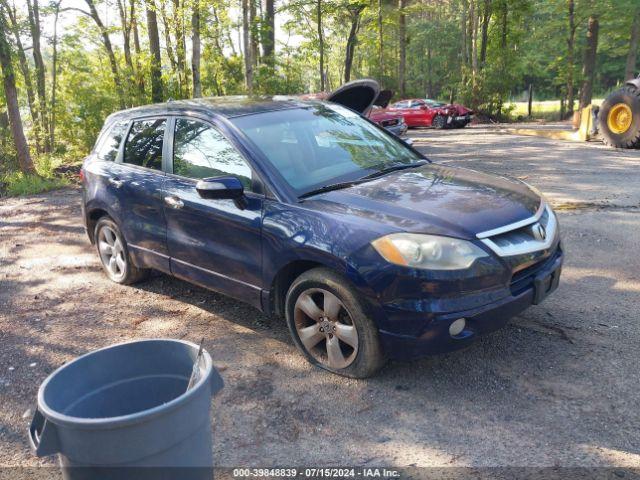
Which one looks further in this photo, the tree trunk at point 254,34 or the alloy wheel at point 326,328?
the tree trunk at point 254,34

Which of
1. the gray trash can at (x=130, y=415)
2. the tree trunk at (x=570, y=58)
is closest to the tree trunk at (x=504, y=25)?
the tree trunk at (x=570, y=58)

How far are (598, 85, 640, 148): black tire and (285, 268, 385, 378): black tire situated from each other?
35.0ft

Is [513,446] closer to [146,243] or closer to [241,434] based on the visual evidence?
[241,434]

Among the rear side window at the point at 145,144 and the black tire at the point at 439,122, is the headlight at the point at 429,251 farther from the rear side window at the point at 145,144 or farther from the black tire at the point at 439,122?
the black tire at the point at 439,122

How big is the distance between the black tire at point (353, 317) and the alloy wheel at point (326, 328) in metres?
0.02

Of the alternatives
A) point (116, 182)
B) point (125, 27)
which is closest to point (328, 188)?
point (116, 182)

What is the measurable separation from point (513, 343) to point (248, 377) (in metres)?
1.86

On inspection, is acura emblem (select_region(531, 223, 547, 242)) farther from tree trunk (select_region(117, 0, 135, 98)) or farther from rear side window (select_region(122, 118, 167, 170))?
tree trunk (select_region(117, 0, 135, 98))

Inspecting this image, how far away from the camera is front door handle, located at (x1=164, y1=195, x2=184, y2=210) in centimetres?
424

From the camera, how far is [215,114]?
4219 millimetres

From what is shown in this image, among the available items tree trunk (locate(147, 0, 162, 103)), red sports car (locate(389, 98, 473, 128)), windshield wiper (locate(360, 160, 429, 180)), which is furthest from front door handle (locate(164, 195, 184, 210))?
red sports car (locate(389, 98, 473, 128))

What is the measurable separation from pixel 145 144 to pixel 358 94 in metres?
3.18

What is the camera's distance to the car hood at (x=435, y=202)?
3199mm

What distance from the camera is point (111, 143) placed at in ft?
17.5
